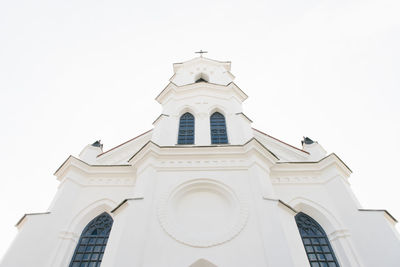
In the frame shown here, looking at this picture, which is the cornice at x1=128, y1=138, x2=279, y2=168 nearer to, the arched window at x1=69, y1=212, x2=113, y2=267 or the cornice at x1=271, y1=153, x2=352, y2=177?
the cornice at x1=271, y1=153, x2=352, y2=177

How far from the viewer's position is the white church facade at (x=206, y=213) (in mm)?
8266

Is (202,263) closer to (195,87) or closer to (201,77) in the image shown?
(195,87)

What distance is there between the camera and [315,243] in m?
10.2

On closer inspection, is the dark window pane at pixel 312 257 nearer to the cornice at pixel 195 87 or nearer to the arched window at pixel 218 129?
the arched window at pixel 218 129

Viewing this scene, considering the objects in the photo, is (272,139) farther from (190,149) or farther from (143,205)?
(143,205)

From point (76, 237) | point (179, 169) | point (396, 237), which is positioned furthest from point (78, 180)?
point (396, 237)

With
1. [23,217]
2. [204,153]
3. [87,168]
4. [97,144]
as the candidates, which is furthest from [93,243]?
[97,144]

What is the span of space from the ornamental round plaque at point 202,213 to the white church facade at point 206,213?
0.04 m

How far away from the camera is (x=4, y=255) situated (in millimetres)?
8859

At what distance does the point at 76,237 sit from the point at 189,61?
53.0 feet

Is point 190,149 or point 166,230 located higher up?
point 190,149

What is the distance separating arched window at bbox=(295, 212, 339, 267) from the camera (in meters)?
9.56

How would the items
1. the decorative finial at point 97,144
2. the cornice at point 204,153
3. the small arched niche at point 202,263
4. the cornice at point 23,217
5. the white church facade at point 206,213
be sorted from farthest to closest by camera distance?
the decorative finial at point 97,144, the cornice at point 204,153, the cornice at point 23,217, the white church facade at point 206,213, the small arched niche at point 202,263

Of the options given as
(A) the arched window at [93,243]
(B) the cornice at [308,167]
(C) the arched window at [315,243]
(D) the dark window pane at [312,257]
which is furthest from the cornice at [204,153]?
(D) the dark window pane at [312,257]
